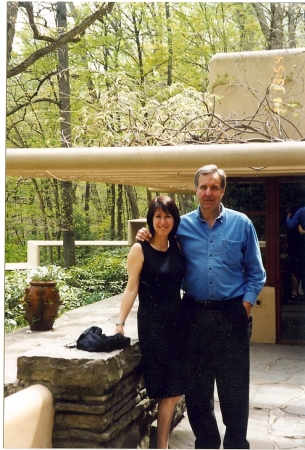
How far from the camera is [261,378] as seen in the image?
591 cm

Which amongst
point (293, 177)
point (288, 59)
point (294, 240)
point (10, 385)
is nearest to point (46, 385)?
point (10, 385)

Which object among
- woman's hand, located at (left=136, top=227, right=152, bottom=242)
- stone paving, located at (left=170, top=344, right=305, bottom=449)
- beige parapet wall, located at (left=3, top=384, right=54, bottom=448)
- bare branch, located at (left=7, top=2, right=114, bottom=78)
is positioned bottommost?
stone paving, located at (left=170, top=344, right=305, bottom=449)

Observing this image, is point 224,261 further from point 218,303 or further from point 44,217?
point 44,217

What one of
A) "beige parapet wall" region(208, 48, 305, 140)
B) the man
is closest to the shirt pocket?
the man

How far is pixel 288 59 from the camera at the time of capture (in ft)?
23.4

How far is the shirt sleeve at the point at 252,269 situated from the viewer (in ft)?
11.1

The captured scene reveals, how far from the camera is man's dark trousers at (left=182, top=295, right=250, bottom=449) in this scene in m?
3.34

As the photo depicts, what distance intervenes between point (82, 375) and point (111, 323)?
173 cm

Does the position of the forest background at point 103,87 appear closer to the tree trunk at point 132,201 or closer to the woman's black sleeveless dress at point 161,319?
the tree trunk at point 132,201

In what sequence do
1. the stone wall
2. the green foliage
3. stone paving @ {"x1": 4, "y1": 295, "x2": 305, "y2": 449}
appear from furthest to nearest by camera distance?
the green foliage
stone paving @ {"x1": 4, "y1": 295, "x2": 305, "y2": 449}
the stone wall

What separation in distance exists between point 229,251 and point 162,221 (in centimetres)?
46

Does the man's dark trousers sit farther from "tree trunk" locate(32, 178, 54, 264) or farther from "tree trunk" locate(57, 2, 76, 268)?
"tree trunk" locate(32, 178, 54, 264)

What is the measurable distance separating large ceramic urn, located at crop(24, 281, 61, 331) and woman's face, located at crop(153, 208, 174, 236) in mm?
3006

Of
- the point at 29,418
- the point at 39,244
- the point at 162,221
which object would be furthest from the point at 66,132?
the point at 29,418
